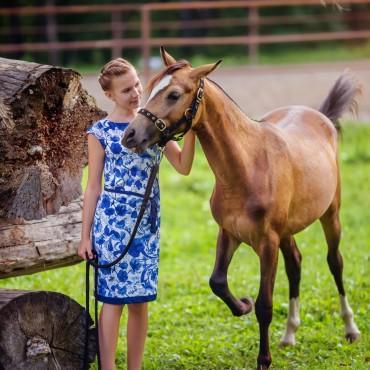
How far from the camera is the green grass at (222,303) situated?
5.70 meters

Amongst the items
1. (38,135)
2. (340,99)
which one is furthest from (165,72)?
(340,99)

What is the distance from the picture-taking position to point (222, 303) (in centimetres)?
703

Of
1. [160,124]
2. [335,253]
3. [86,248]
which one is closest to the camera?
[160,124]

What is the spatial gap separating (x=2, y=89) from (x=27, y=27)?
19.4m

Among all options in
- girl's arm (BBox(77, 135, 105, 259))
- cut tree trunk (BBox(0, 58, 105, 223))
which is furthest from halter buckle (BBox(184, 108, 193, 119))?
cut tree trunk (BBox(0, 58, 105, 223))

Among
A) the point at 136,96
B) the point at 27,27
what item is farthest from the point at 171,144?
the point at 27,27

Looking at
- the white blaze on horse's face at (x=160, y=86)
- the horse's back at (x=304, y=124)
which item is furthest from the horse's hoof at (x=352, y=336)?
the white blaze on horse's face at (x=160, y=86)

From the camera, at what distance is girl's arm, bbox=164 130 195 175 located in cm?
476

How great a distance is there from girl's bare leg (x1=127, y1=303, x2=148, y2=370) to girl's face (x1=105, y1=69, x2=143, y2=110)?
106 cm

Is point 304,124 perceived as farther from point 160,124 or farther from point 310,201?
point 160,124

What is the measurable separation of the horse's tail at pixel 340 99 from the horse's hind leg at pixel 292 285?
1.19 meters

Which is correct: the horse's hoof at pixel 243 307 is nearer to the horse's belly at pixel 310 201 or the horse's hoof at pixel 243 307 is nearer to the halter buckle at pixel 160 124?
the horse's belly at pixel 310 201

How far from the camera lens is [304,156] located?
5.76 metres

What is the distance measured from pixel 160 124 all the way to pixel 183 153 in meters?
0.42
